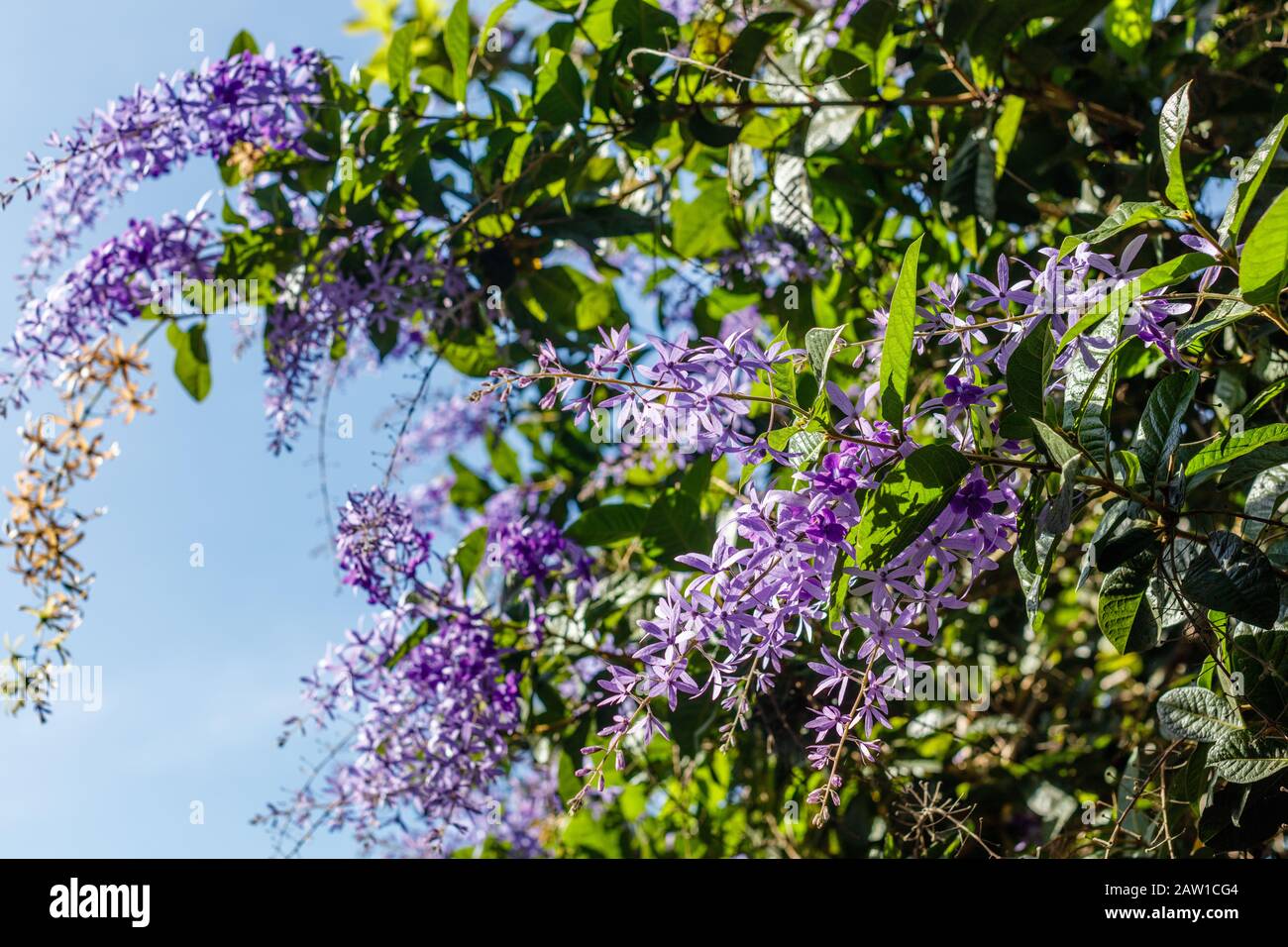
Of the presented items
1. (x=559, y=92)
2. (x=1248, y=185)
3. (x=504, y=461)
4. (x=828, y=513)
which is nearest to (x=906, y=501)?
(x=828, y=513)

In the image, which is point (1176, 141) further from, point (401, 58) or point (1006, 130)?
point (401, 58)

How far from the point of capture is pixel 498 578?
6.73ft

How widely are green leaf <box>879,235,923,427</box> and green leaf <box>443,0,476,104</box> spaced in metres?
1.27

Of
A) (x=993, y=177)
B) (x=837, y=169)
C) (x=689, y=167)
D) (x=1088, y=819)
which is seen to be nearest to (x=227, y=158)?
(x=689, y=167)

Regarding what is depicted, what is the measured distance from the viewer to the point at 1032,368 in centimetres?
104

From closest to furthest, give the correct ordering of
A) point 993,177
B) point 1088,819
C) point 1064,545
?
point 1088,819, point 993,177, point 1064,545

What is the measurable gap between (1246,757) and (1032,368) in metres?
0.53

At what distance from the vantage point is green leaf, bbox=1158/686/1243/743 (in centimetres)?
120

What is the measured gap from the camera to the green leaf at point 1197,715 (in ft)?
3.95

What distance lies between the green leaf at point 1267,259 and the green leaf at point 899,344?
28 cm

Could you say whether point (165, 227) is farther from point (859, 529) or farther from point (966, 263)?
point (859, 529)

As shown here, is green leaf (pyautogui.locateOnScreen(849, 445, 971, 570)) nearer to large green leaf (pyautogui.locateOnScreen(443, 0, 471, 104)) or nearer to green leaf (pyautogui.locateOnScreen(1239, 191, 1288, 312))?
green leaf (pyautogui.locateOnScreen(1239, 191, 1288, 312))

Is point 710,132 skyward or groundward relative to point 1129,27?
groundward

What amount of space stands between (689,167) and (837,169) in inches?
13.1
